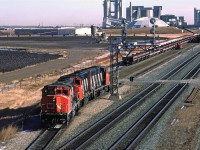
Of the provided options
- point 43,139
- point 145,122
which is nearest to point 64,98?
point 43,139

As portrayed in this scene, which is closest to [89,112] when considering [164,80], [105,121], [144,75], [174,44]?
[105,121]

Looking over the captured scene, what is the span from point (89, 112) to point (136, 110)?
14.4 feet

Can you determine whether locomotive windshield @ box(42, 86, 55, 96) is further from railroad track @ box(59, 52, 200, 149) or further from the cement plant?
railroad track @ box(59, 52, 200, 149)

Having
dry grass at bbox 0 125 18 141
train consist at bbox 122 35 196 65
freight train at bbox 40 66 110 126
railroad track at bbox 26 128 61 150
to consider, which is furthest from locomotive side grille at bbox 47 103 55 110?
train consist at bbox 122 35 196 65

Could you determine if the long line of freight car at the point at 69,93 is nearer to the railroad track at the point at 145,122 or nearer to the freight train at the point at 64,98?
the freight train at the point at 64,98

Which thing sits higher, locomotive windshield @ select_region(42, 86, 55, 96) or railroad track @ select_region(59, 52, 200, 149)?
locomotive windshield @ select_region(42, 86, 55, 96)

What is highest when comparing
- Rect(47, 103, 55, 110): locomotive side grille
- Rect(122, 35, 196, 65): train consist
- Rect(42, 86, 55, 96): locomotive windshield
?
Rect(42, 86, 55, 96): locomotive windshield

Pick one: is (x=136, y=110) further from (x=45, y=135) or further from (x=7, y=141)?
(x=7, y=141)

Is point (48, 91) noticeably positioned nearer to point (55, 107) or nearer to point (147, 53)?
point (55, 107)

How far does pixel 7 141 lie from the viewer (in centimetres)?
2617

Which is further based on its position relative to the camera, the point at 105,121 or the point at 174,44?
the point at 174,44

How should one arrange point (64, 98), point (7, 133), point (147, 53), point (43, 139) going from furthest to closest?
point (147, 53), point (64, 98), point (7, 133), point (43, 139)

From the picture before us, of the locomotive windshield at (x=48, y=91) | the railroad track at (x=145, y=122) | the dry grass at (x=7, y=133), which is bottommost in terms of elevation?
the railroad track at (x=145, y=122)

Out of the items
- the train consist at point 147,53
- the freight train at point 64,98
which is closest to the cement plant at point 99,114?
the freight train at point 64,98
